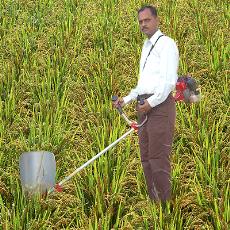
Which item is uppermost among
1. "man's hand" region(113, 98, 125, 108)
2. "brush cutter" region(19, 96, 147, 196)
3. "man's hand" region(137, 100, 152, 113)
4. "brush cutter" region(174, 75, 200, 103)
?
"brush cutter" region(174, 75, 200, 103)

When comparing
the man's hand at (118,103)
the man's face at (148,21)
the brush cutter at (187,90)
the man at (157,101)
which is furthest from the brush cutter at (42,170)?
the man's face at (148,21)

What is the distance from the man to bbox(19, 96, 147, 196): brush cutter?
143mm

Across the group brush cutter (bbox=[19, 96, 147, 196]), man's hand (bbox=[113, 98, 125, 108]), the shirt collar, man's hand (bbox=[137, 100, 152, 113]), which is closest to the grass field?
brush cutter (bbox=[19, 96, 147, 196])

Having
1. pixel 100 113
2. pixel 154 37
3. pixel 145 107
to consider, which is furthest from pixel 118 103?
pixel 100 113

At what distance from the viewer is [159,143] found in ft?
10.5

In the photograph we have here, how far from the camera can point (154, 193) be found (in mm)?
3297

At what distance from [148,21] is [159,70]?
291mm

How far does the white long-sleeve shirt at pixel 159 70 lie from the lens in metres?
3.11

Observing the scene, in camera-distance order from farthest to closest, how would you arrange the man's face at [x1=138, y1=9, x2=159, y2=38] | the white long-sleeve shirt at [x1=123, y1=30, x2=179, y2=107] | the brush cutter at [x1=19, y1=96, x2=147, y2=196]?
the brush cutter at [x1=19, y1=96, x2=147, y2=196] < the man's face at [x1=138, y1=9, x2=159, y2=38] < the white long-sleeve shirt at [x1=123, y1=30, x2=179, y2=107]

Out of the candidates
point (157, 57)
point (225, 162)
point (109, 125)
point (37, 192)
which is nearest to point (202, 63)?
point (109, 125)

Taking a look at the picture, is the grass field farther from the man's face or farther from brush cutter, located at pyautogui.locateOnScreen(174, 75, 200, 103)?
the man's face

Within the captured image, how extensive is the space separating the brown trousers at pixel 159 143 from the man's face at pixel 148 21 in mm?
385

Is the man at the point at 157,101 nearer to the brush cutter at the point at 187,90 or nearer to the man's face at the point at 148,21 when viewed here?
the man's face at the point at 148,21

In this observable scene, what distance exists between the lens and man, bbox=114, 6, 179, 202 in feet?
10.2
